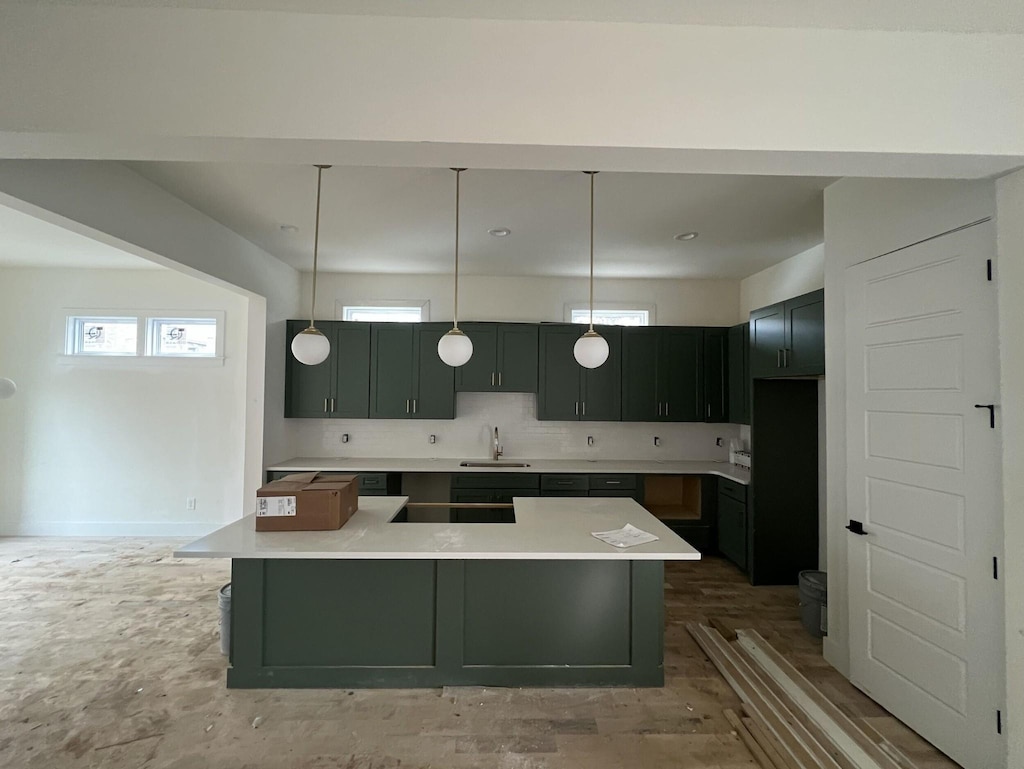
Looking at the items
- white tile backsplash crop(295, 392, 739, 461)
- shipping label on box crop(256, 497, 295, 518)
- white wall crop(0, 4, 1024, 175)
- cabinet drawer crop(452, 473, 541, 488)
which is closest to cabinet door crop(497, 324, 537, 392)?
white tile backsplash crop(295, 392, 739, 461)

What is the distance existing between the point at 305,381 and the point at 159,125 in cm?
359

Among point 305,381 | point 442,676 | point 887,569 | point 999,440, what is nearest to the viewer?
point 999,440

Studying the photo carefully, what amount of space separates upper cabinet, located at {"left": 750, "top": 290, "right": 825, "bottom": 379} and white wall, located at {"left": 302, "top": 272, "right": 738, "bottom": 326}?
1.20 m

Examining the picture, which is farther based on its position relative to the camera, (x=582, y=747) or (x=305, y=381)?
(x=305, y=381)

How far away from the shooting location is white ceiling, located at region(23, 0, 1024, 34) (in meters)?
1.48

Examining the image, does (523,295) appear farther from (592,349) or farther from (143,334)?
(143,334)

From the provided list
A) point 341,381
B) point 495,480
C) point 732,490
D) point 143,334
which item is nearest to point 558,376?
point 495,480

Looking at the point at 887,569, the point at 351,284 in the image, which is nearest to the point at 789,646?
the point at 887,569

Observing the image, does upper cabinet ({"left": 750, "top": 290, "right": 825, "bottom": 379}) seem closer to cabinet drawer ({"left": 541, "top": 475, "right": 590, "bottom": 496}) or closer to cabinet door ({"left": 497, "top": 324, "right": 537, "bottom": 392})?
cabinet drawer ({"left": 541, "top": 475, "right": 590, "bottom": 496})

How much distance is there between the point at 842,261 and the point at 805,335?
0.74m

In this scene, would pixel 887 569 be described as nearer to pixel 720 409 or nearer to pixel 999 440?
pixel 999 440

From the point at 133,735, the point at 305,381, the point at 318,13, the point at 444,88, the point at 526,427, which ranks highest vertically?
the point at 318,13

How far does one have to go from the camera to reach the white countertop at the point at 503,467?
4.47 meters

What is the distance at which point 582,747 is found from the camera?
2107mm
